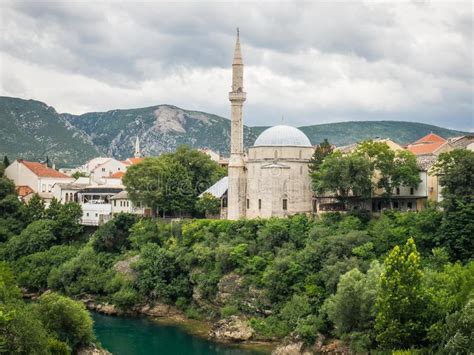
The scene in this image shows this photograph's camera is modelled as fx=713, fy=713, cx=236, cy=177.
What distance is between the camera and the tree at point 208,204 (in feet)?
216

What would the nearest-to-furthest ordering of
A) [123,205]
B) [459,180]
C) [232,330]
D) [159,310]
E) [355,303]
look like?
[355,303] → [459,180] → [232,330] → [159,310] → [123,205]

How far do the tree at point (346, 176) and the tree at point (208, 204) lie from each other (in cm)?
1293

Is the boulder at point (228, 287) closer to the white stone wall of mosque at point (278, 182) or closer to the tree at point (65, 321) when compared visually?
the white stone wall of mosque at point (278, 182)

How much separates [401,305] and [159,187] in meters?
35.6

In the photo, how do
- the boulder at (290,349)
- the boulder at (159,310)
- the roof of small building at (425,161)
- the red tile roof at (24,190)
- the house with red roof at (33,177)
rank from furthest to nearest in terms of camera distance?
the house with red roof at (33,177), the red tile roof at (24,190), the roof of small building at (425,161), the boulder at (159,310), the boulder at (290,349)

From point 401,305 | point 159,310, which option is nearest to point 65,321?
point 159,310

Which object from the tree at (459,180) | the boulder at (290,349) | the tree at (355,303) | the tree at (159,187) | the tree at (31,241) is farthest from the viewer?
the tree at (31,241)

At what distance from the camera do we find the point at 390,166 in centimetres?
5538

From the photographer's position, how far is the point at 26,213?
75125mm

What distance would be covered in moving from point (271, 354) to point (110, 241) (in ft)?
89.5

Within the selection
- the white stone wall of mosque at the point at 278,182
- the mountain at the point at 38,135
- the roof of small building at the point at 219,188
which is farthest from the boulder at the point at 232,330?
the mountain at the point at 38,135

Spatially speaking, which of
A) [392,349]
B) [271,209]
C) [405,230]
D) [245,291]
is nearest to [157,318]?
[245,291]

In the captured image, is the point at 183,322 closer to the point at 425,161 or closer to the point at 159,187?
the point at 159,187

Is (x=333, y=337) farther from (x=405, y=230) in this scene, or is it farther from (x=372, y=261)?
(x=405, y=230)
